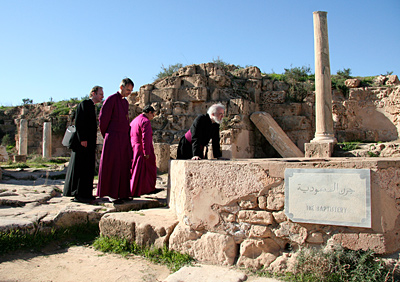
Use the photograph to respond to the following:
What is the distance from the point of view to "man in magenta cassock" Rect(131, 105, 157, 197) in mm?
4895

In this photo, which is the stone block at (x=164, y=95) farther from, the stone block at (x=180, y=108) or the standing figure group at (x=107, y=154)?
the standing figure group at (x=107, y=154)

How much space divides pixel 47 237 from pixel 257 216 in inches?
92.3

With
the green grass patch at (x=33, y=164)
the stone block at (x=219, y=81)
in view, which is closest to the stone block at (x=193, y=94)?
the stone block at (x=219, y=81)

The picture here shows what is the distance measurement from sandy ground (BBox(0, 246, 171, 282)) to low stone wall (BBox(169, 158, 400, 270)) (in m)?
0.41

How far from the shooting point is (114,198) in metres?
4.30

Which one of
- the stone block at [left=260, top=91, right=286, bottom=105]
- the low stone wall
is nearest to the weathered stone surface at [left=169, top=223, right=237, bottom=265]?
the low stone wall

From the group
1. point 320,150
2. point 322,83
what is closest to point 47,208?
point 320,150

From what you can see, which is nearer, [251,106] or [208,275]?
[208,275]

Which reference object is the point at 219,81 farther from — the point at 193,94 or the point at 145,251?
the point at 145,251

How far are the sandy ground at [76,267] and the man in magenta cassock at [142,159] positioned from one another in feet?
5.29

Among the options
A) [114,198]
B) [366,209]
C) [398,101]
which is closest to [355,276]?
[366,209]

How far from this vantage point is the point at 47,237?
354 cm

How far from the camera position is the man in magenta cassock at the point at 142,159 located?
4.89 metres

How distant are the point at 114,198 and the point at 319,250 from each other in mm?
2713
